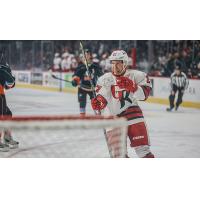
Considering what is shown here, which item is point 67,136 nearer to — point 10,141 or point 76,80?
point 10,141

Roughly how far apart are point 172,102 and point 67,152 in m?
1.01

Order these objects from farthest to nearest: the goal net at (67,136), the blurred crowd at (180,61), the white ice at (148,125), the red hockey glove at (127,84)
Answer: the blurred crowd at (180,61) < the red hockey glove at (127,84) < the white ice at (148,125) < the goal net at (67,136)

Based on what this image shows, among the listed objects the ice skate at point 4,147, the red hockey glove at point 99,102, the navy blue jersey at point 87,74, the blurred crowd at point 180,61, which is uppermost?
the blurred crowd at point 180,61

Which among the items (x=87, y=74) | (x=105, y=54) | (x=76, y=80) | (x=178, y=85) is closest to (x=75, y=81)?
(x=76, y=80)

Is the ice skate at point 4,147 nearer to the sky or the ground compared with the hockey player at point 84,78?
nearer to the ground

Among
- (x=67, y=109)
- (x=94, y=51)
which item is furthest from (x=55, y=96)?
(x=94, y=51)

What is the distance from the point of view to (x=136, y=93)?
375cm

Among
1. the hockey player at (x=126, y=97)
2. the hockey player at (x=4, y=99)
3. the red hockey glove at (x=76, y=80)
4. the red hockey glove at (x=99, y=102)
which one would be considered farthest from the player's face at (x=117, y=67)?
the hockey player at (x=4, y=99)

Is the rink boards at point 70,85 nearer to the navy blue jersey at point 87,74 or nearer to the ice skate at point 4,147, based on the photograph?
the navy blue jersey at point 87,74

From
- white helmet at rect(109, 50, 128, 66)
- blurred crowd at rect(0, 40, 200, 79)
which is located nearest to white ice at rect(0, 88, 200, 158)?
blurred crowd at rect(0, 40, 200, 79)

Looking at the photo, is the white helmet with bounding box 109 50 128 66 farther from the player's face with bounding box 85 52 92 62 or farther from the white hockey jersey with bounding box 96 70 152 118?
the player's face with bounding box 85 52 92 62

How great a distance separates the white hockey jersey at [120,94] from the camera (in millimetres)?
3748

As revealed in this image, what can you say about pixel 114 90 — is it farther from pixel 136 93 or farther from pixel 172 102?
pixel 172 102

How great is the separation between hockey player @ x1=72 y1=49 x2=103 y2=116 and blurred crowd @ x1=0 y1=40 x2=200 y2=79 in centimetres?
4
